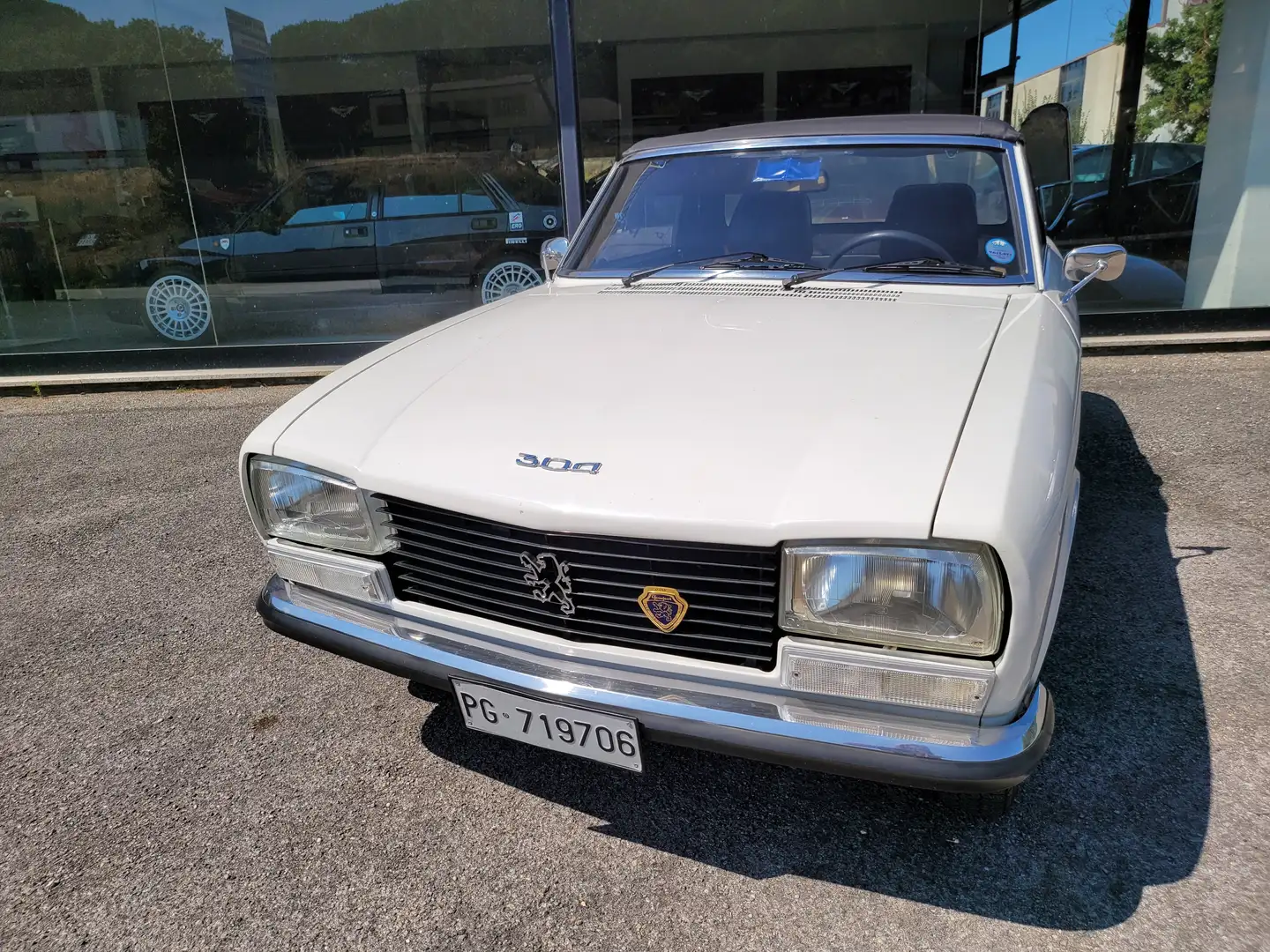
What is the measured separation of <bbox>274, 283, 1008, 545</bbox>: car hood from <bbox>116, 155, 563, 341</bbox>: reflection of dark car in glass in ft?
18.5

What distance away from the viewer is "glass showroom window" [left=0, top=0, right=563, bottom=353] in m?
7.91

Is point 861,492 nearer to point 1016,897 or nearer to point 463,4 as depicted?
point 1016,897

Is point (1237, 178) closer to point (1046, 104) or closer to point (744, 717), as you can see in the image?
point (1046, 104)

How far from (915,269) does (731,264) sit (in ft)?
1.96

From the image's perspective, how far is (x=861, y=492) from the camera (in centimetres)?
160

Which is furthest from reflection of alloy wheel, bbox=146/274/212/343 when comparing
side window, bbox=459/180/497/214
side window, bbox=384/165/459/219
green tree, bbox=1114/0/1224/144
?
green tree, bbox=1114/0/1224/144

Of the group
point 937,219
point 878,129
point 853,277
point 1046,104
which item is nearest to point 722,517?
point 853,277

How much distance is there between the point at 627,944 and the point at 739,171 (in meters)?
2.50

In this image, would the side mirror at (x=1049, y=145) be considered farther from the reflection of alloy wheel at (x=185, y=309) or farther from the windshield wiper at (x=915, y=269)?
the reflection of alloy wheel at (x=185, y=309)

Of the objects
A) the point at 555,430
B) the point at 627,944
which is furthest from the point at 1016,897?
the point at 555,430

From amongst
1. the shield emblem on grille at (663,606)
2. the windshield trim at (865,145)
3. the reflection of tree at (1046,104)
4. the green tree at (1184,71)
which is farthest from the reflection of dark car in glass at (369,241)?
the shield emblem on grille at (663,606)

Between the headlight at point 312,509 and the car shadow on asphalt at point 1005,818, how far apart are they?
0.75 m

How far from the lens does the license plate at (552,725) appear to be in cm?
184

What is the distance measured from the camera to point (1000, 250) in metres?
2.74
